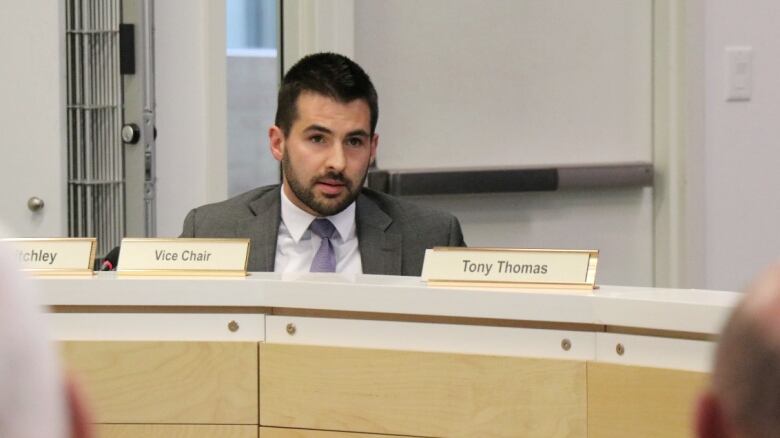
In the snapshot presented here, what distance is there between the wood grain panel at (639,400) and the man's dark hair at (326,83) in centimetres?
98

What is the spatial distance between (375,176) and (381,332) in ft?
6.32

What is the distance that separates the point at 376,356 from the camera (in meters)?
1.52

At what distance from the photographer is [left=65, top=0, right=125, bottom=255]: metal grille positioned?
11.3 feet

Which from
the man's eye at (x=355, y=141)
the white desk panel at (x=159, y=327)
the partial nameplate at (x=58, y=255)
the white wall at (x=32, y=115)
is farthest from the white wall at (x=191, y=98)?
the white desk panel at (x=159, y=327)

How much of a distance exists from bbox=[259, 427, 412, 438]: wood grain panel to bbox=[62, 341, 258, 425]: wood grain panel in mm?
20

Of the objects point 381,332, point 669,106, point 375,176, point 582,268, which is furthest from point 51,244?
point 669,106

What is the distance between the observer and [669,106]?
3.74m

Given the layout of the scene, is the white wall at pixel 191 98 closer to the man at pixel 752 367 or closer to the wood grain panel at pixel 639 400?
the wood grain panel at pixel 639 400

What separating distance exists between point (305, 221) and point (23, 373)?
72.8 inches

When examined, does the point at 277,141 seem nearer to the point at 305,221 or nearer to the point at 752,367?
the point at 305,221

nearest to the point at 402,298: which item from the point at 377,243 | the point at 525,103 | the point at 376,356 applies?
the point at 376,356

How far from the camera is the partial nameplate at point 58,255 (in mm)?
1684

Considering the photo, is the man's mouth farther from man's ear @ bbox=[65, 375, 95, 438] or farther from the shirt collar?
man's ear @ bbox=[65, 375, 95, 438]

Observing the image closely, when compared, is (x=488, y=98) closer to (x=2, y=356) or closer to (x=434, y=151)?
(x=434, y=151)
